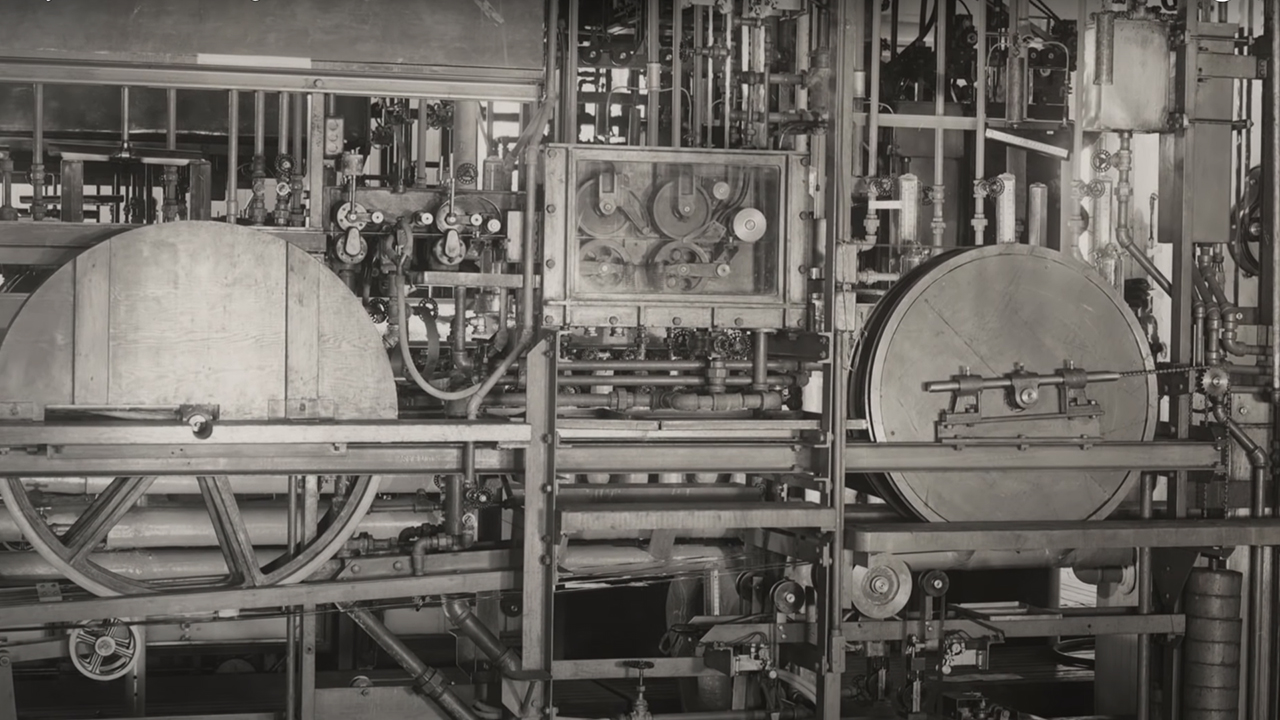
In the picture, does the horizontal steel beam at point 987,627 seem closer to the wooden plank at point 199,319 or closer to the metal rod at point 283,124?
the wooden plank at point 199,319

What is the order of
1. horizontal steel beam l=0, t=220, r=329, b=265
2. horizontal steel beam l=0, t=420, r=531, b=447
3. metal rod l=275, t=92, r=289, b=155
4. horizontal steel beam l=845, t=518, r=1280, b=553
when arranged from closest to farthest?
horizontal steel beam l=0, t=420, r=531, b=447 < horizontal steel beam l=0, t=220, r=329, b=265 < metal rod l=275, t=92, r=289, b=155 < horizontal steel beam l=845, t=518, r=1280, b=553

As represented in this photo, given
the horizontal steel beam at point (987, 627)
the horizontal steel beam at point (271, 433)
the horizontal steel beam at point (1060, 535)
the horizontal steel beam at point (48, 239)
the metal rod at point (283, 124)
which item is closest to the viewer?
the horizontal steel beam at point (271, 433)

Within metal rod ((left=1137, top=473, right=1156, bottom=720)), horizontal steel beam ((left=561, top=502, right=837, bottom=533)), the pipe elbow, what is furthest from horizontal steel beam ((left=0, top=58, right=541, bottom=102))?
metal rod ((left=1137, top=473, right=1156, bottom=720))

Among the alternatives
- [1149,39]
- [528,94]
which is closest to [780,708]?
[528,94]

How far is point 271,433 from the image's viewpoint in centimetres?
459

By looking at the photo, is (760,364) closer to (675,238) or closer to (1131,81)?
(675,238)

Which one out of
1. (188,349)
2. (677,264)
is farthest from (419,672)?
(677,264)

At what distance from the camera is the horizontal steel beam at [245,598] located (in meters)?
4.53

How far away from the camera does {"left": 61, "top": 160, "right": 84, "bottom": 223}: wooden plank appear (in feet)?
15.9

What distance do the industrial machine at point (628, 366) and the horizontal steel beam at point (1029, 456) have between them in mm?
21

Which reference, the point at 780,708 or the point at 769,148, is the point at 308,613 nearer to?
the point at 780,708

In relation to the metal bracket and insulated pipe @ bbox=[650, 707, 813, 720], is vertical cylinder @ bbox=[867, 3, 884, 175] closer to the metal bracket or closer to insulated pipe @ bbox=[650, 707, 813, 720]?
the metal bracket

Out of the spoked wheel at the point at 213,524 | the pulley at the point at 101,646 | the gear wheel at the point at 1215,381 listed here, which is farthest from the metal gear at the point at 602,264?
the gear wheel at the point at 1215,381

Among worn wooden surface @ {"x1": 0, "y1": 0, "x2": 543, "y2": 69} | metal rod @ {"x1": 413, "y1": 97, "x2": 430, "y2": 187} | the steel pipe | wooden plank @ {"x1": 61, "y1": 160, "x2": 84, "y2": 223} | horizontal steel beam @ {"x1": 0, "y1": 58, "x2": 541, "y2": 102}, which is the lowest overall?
the steel pipe
